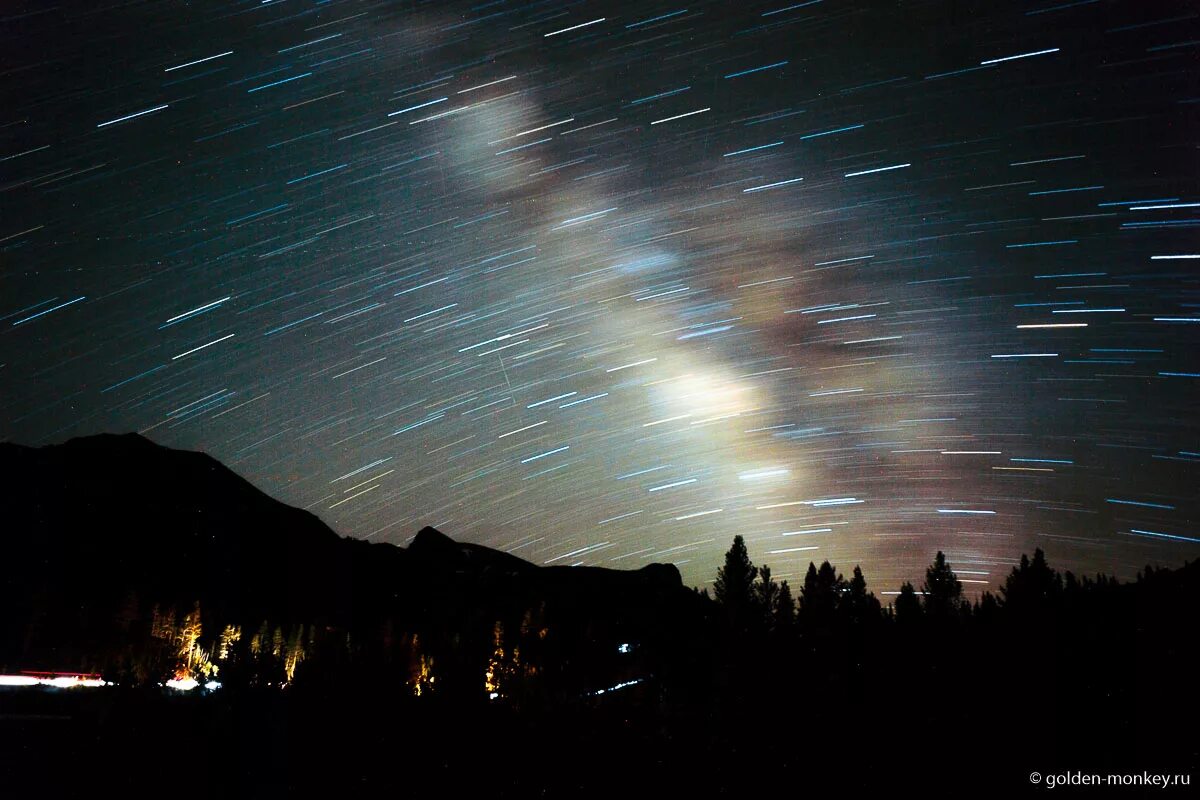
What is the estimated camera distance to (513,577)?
601 feet

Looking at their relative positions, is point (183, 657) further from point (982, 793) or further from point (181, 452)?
point (181, 452)

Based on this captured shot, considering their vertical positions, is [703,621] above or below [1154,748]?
above

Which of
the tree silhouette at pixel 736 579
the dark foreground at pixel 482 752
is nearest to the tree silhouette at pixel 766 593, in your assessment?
the tree silhouette at pixel 736 579

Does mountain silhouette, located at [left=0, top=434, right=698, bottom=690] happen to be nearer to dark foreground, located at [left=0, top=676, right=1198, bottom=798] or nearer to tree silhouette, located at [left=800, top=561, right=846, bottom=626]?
tree silhouette, located at [left=800, top=561, right=846, bottom=626]

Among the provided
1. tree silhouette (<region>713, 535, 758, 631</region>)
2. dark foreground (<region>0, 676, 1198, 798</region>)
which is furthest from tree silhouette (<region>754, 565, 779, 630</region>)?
dark foreground (<region>0, 676, 1198, 798</region>)

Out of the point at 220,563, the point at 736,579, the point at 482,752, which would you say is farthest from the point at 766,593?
the point at 220,563

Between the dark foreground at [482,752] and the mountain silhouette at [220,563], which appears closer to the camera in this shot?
the dark foreground at [482,752]

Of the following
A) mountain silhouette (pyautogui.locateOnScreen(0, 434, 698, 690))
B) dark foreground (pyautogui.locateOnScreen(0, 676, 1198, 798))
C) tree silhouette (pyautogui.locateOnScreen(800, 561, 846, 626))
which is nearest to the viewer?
dark foreground (pyautogui.locateOnScreen(0, 676, 1198, 798))

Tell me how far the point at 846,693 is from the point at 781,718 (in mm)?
2770

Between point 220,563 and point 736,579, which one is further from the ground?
point 220,563

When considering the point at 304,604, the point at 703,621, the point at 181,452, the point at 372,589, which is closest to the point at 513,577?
the point at 372,589

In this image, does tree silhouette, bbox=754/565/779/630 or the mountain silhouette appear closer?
tree silhouette, bbox=754/565/779/630

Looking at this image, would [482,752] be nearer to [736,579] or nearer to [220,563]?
[736,579]

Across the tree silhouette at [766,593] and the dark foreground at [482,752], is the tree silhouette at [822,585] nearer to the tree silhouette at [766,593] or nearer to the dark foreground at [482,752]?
the tree silhouette at [766,593]
